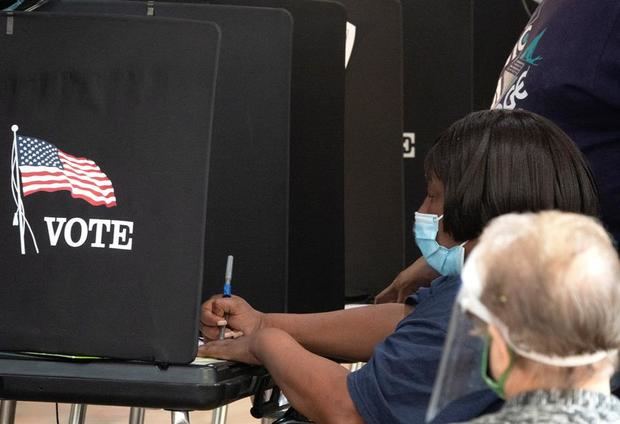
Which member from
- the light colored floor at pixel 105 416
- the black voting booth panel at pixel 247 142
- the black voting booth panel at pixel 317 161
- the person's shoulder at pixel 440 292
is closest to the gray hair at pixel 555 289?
the person's shoulder at pixel 440 292

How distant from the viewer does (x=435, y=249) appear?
67.3 inches

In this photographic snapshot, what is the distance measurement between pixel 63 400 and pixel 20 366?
8 cm

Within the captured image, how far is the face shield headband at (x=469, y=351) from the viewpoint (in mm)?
1009

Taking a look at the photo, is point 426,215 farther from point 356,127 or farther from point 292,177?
point 356,127

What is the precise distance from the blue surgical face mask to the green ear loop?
1.88ft

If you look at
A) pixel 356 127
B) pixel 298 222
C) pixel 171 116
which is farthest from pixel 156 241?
pixel 356 127

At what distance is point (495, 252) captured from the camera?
3.34ft

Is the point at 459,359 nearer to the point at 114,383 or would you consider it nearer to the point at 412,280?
A: the point at 114,383

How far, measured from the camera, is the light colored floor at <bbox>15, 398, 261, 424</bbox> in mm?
4527

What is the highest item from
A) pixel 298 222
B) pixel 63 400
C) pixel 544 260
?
pixel 544 260

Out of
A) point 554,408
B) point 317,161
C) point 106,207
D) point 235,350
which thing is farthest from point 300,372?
point 554,408

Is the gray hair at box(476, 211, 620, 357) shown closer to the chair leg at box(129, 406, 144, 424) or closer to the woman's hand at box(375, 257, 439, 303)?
the woman's hand at box(375, 257, 439, 303)

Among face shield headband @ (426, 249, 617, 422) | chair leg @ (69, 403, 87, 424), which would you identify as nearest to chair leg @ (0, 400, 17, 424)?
chair leg @ (69, 403, 87, 424)

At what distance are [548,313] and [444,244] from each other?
0.72 metres
